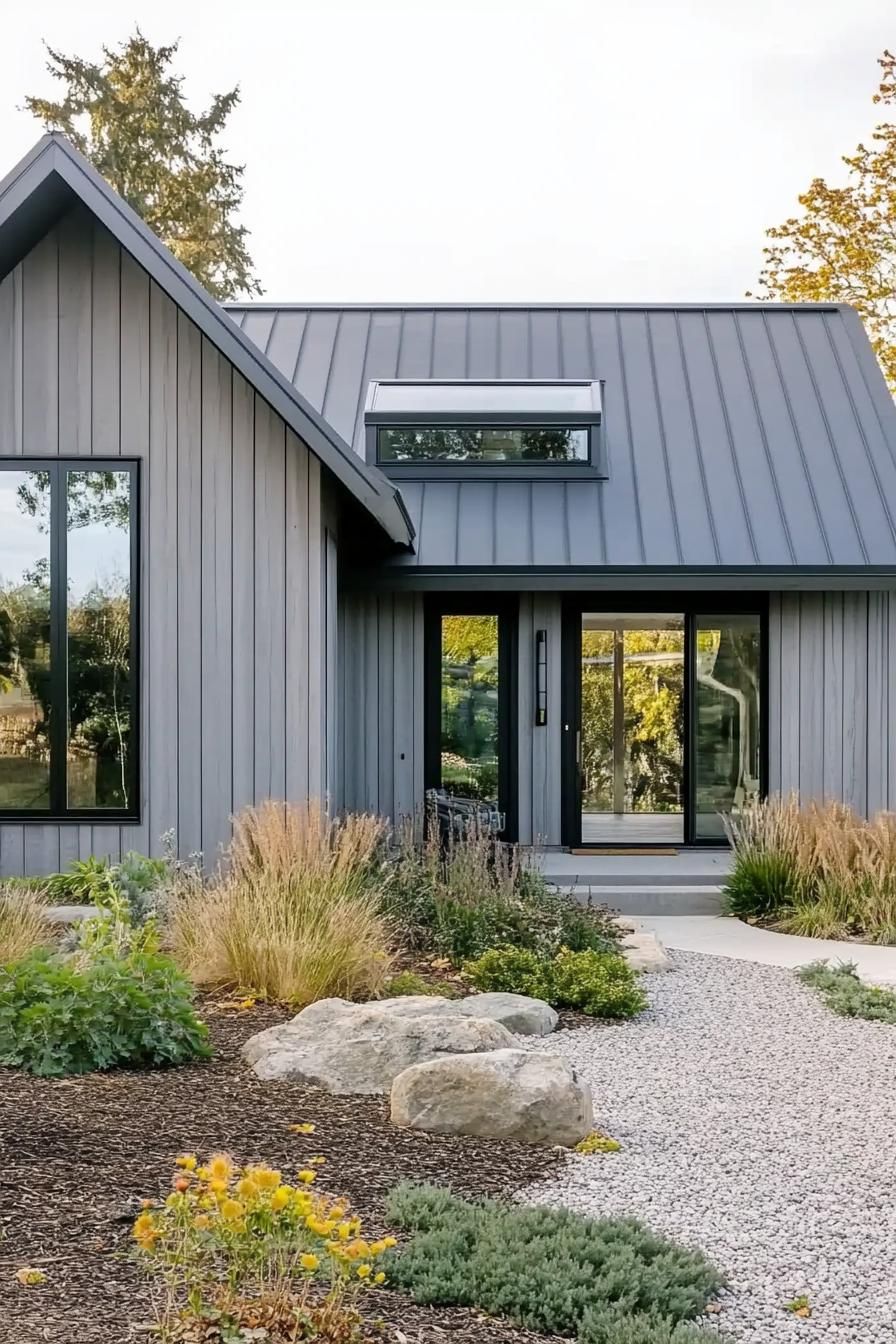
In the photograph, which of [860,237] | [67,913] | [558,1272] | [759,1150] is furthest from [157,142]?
[558,1272]

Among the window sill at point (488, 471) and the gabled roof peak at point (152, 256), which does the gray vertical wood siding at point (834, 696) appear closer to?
the window sill at point (488, 471)

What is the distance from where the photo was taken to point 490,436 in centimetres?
Answer: 1284

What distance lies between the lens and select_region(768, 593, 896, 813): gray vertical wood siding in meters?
11.8

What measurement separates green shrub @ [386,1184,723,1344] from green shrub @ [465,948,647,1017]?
2.85 metres

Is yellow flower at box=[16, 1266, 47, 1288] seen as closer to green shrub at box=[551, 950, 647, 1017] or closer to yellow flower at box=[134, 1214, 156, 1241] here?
yellow flower at box=[134, 1214, 156, 1241]

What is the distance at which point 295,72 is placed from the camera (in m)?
27.0

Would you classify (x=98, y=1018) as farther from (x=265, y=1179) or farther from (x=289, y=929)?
(x=265, y=1179)

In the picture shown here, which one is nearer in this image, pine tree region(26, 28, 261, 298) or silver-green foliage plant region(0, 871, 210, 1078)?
silver-green foliage plant region(0, 871, 210, 1078)

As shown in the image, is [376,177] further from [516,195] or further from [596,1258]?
[596,1258]

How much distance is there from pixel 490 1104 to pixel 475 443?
29.5ft

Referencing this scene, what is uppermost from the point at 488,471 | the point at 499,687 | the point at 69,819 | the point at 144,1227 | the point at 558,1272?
the point at 488,471

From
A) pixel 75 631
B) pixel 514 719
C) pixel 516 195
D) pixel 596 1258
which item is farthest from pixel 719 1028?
pixel 516 195

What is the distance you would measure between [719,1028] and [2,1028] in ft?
10.4

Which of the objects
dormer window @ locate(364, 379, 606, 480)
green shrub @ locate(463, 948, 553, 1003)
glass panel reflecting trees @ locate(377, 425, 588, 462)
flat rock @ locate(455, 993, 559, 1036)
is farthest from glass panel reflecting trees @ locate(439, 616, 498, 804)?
flat rock @ locate(455, 993, 559, 1036)
